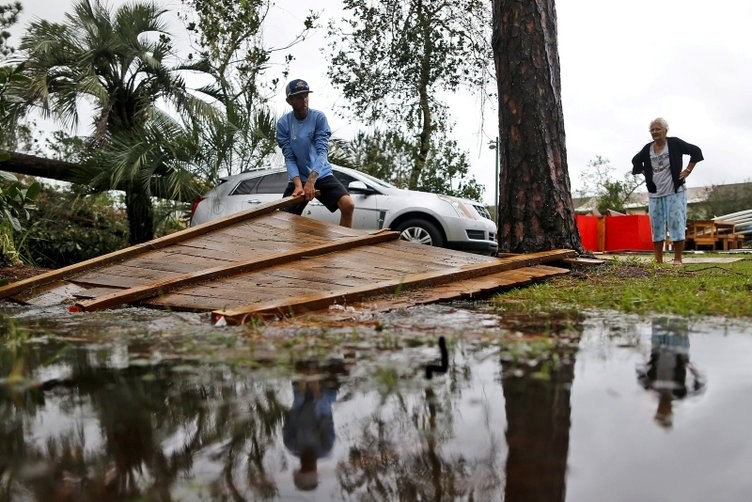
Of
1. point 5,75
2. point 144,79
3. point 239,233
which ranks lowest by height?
point 239,233

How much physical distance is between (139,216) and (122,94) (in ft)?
8.02

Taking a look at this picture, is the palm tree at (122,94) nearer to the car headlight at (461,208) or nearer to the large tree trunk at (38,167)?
the large tree trunk at (38,167)

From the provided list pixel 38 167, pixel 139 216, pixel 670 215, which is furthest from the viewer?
pixel 38 167

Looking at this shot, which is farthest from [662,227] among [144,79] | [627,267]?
[144,79]

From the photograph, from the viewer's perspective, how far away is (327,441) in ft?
5.16

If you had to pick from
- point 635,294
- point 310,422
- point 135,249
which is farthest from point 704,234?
point 310,422

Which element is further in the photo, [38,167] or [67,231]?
[38,167]

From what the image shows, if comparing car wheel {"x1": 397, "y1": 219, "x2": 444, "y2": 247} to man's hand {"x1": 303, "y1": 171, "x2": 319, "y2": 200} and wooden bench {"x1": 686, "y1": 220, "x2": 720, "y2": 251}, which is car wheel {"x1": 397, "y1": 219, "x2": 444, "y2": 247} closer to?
man's hand {"x1": 303, "y1": 171, "x2": 319, "y2": 200}

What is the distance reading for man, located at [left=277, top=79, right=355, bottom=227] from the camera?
6.95m

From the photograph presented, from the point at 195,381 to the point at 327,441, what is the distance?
69 cm

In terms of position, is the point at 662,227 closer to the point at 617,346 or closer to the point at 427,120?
the point at 617,346

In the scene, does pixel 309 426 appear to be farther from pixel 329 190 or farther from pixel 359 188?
pixel 359 188

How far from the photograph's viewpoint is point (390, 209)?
993cm

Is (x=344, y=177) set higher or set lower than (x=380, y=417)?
higher
